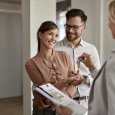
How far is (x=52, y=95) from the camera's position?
143cm

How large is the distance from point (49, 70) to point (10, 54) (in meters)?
4.88

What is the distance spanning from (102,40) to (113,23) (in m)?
2.29

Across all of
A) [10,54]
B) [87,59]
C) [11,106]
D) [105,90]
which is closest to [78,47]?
[87,59]

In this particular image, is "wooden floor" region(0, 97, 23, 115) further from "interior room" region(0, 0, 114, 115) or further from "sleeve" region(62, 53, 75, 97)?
"sleeve" region(62, 53, 75, 97)

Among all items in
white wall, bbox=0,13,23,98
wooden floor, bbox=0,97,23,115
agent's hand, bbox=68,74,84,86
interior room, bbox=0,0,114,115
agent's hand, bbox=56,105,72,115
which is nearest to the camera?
agent's hand, bbox=56,105,72,115

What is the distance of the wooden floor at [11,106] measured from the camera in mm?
5020

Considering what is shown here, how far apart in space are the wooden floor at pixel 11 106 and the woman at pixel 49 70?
3382 mm

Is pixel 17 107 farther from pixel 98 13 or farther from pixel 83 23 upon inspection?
pixel 83 23

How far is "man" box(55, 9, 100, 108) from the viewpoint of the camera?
6.49 ft

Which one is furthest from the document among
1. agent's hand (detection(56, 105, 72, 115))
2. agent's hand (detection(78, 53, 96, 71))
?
agent's hand (detection(78, 53, 96, 71))

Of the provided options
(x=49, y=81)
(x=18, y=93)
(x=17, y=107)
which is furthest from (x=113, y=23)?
(x=18, y=93)

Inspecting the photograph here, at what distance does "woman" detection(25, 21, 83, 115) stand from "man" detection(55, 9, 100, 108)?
0.68 ft

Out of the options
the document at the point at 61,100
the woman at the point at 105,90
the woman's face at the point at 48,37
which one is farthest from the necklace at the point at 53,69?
the woman at the point at 105,90

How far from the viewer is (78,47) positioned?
210 cm
